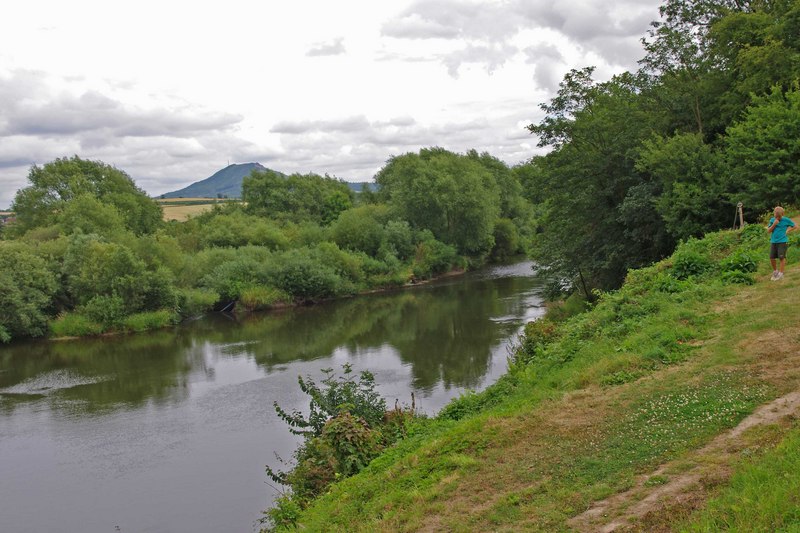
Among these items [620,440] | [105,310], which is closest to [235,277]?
[105,310]

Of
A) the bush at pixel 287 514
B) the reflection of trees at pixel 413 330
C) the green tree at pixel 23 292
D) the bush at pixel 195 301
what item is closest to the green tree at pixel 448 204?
the reflection of trees at pixel 413 330

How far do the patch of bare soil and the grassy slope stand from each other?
22mm

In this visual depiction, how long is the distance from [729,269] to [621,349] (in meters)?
5.05

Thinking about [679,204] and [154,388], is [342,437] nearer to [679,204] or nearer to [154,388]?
[679,204]

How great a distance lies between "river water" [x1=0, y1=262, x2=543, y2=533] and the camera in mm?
15617

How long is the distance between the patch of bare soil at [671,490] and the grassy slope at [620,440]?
22 millimetres

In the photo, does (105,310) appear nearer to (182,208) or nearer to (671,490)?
(671,490)

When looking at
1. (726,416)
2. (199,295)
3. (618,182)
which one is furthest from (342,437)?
(199,295)

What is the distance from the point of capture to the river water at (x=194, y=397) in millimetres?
15617

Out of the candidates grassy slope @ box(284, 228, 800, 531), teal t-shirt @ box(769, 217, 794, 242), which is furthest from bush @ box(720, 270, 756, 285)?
teal t-shirt @ box(769, 217, 794, 242)

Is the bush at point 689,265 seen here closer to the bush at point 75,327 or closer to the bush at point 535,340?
the bush at point 535,340

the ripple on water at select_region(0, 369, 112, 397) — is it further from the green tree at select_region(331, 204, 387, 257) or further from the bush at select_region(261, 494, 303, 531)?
the green tree at select_region(331, 204, 387, 257)

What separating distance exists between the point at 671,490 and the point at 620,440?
151 cm

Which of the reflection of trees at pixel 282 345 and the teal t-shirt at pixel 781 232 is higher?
the teal t-shirt at pixel 781 232
